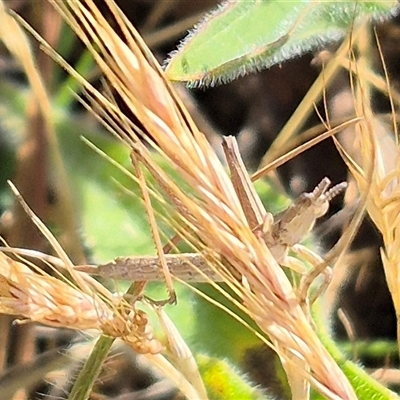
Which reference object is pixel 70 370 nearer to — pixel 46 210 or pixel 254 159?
pixel 46 210

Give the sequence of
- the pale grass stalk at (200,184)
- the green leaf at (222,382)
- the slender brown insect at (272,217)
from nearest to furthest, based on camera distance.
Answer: the pale grass stalk at (200,184) < the slender brown insect at (272,217) < the green leaf at (222,382)

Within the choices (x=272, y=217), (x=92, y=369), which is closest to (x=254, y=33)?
(x=272, y=217)

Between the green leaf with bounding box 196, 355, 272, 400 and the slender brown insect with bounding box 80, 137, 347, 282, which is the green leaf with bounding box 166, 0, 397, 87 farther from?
the green leaf with bounding box 196, 355, 272, 400

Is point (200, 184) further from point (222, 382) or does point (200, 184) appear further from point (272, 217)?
point (222, 382)

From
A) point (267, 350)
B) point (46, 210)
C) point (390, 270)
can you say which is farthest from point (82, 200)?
point (390, 270)

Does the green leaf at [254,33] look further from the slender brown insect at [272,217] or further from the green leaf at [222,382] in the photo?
the green leaf at [222,382]

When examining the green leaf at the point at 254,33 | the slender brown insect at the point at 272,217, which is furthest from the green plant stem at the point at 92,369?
the green leaf at the point at 254,33

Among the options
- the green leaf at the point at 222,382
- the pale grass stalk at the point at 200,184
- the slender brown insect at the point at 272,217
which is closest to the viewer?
the pale grass stalk at the point at 200,184
